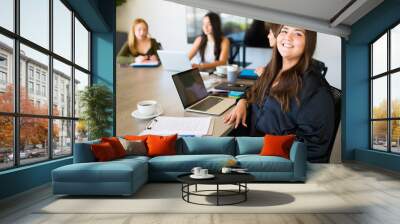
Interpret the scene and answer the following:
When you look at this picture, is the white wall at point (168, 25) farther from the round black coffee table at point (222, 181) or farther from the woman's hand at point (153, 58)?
the round black coffee table at point (222, 181)

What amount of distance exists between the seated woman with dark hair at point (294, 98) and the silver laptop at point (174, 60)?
A: 123 centimetres

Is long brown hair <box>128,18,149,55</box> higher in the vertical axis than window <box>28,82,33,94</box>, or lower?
higher

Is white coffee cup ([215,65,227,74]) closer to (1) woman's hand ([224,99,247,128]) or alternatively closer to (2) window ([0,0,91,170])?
(1) woman's hand ([224,99,247,128])

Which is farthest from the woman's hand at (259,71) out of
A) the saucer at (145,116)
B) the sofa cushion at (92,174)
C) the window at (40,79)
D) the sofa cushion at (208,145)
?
the sofa cushion at (92,174)

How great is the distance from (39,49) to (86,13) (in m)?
1.73

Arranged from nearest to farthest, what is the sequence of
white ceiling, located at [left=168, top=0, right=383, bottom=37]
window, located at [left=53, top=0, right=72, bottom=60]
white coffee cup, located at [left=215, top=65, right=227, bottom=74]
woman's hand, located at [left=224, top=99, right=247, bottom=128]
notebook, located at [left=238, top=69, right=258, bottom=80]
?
white ceiling, located at [left=168, top=0, right=383, bottom=37]
window, located at [left=53, top=0, right=72, bottom=60]
woman's hand, located at [left=224, top=99, right=247, bottom=128]
white coffee cup, located at [left=215, top=65, right=227, bottom=74]
notebook, located at [left=238, top=69, right=258, bottom=80]

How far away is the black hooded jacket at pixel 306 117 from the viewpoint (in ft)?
24.3

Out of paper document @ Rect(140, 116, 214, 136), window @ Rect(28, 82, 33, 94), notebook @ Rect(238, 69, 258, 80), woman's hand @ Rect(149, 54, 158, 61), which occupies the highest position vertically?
woman's hand @ Rect(149, 54, 158, 61)

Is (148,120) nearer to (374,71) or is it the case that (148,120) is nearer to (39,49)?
(39,49)

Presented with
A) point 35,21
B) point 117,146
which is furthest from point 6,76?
point 117,146

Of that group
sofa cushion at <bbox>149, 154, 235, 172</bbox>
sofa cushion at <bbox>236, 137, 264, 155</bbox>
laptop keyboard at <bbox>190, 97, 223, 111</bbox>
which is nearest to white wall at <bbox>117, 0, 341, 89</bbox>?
laptop keyboard at <bbox>190, 97, 223, 111</bbox>

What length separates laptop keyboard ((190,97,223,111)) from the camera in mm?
6844

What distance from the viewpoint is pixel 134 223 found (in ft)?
12.0

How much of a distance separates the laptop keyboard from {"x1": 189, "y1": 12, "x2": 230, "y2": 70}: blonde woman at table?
1.00 metres
